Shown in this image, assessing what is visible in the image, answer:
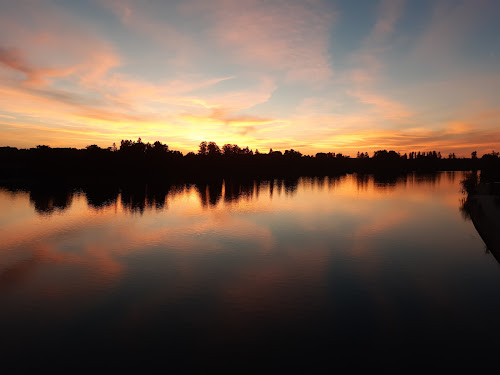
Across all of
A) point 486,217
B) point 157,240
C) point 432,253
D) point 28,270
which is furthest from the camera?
point 486,217

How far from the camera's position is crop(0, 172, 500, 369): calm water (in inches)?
607

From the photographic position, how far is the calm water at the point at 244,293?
1541 centimetres

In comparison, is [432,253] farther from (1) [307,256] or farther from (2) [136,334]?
(2) [136,334]

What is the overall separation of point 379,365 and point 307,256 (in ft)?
53.1

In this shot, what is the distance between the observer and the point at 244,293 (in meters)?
21.9

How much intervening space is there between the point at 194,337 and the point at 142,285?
859 cm

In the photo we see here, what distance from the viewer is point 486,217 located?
45.3 metres

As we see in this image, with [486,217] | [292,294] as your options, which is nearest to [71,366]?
[292,294]

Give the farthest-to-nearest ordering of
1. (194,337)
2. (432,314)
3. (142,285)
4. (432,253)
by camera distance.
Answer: (432,253)
(142,285)
(432,314)
(194,337)

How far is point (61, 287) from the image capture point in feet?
75.2

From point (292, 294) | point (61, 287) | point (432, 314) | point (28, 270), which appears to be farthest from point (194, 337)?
point (28, 270)

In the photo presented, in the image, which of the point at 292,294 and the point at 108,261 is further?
the point at 108,261

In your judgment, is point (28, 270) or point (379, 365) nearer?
point (379, 365)

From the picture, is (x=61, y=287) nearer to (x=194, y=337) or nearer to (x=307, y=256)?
(x=194, y=337)
